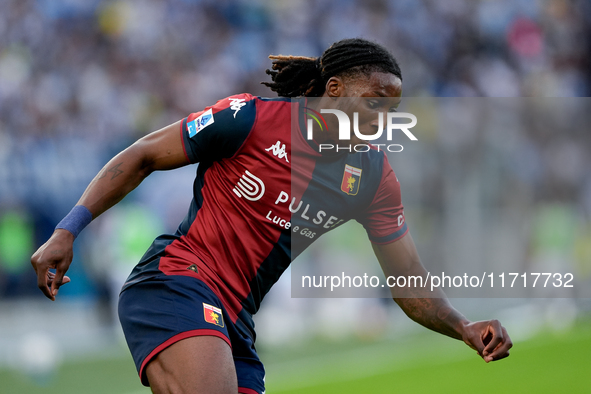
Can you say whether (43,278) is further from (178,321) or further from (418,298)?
(418,298)

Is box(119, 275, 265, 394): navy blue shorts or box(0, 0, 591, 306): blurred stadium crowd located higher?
box(0, 0, 591, 306): blurred stadium crowd

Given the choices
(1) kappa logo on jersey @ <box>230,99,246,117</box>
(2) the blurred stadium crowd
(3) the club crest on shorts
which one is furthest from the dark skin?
(2) the blurred stadium crowd

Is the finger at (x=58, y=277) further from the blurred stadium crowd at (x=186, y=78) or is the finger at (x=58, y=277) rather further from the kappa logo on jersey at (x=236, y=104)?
the blurred stadium crowd at (x=186, y=78)

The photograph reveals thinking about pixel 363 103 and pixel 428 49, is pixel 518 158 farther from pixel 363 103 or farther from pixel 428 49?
pixel 363 103

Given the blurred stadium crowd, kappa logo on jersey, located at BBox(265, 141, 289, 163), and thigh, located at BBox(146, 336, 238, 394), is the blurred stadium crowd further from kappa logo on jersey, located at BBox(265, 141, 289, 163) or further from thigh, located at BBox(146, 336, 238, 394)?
thigh, located at BBox(146, 336, 238, 394)

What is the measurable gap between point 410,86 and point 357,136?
9.40m

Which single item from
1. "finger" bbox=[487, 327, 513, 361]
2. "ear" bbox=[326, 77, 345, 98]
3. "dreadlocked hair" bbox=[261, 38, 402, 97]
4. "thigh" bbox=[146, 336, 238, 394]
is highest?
"dreadlocked hair" bbox=[261, 38, 402, 97]

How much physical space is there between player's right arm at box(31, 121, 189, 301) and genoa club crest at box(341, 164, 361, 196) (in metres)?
0.84

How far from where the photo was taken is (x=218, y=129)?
11.9 feet

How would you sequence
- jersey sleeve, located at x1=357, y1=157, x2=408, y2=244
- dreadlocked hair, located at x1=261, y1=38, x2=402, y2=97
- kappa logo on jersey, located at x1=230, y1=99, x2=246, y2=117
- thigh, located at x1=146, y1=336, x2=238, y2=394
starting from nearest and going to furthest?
thigh, located at x1=146, y1=336, x2=238, y2=394 < kappa logo on jersey, located at x1=230, y1=99, x2=246, y2=117 < dreadlocked hair, located at x1=261, y1=38, x2=402, y2=97 < jersey sleeve, located at x1=357, y1=157, x2=408, y2=244

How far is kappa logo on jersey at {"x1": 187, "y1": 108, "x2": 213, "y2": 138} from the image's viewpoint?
11.9 ft

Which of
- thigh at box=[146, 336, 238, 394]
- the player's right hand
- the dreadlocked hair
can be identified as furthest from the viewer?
the dreadlocked hair

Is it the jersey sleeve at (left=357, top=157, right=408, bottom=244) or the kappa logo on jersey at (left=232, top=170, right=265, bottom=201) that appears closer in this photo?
the kappa logo on jersey at (left=232, top=170, right=265, bottom=201)

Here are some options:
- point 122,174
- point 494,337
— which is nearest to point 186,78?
point 122,174
